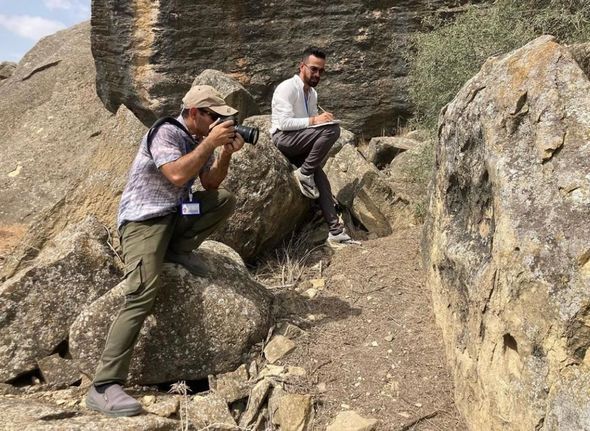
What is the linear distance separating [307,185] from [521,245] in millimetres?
3509

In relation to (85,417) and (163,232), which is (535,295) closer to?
(163,232)

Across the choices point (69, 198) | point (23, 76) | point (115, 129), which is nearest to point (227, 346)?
point (69, 198)

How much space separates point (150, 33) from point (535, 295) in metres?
9.08

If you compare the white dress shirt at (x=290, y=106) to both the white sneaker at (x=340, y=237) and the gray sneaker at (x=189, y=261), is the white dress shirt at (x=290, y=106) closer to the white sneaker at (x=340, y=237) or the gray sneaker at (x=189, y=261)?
the white sneaker at (x=340, y=237)

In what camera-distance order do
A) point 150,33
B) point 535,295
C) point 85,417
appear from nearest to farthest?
point 535,295
point 85,417
point 150,33

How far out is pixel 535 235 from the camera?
372 cm

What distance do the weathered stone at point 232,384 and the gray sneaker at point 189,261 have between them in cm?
83

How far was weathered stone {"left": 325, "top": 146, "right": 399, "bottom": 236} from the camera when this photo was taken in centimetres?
755

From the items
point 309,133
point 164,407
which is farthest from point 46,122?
point 164,407

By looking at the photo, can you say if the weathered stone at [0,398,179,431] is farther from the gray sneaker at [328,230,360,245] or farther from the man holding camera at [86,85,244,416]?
the gray sneaker at [328,230,360,245]

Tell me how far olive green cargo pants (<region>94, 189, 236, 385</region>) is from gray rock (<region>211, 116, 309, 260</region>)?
140 centimetres

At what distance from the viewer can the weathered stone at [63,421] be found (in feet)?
13.3

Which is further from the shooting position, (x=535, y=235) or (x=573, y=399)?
(x=535, y=235)

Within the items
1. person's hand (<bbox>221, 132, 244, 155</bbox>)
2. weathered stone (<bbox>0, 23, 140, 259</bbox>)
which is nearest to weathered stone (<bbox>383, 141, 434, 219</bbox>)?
person's hand (<bbox>221, 132, 244, 155</bbox>)
